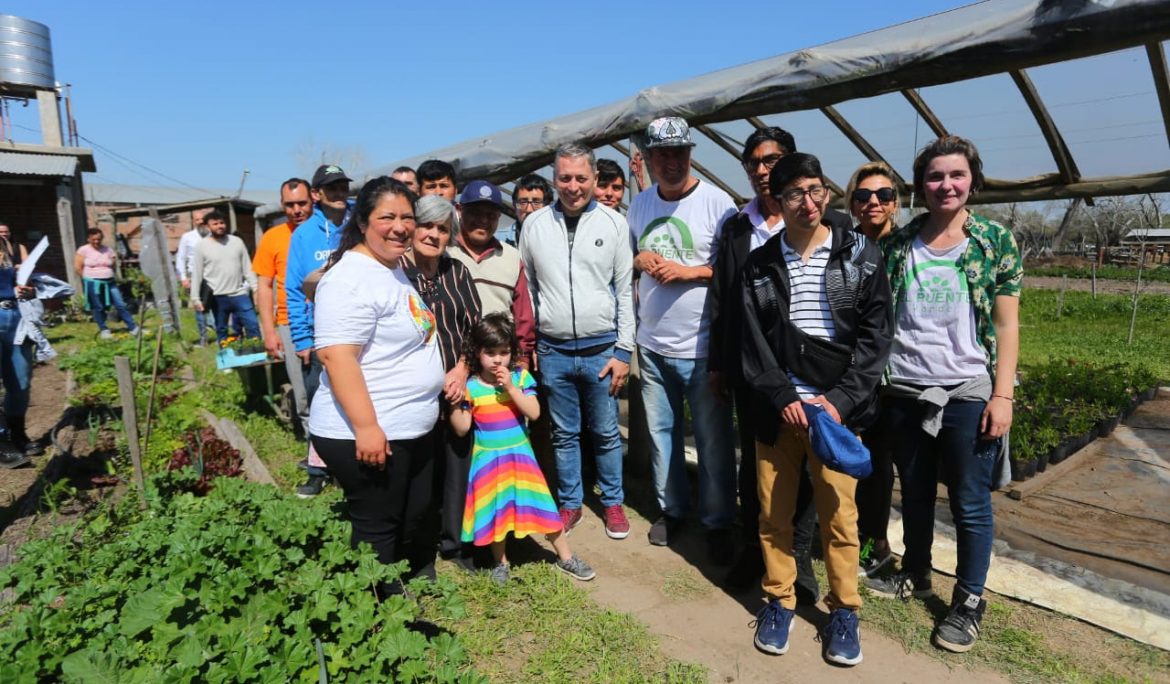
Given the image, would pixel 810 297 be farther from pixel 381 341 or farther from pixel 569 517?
pixel 569 517

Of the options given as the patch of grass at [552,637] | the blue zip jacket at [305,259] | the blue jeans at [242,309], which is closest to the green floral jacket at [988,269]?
the patch of grass at [552,637]

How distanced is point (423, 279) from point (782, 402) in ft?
5.70

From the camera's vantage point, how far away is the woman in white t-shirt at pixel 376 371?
233 cm

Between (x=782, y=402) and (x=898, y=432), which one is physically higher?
(x=782, y=402)

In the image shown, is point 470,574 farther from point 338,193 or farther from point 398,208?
point 338,193

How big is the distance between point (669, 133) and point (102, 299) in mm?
12296

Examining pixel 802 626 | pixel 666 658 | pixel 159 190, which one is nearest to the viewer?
pixel 666 658

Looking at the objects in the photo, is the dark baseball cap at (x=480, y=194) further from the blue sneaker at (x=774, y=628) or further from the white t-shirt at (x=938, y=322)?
the blue sneaker at (x=774, y=628)

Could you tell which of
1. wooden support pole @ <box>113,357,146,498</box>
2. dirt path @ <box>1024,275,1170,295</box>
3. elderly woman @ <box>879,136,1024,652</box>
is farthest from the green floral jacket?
dirt path @ <box>1024,275,1170,295</box>

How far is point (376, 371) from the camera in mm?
2469

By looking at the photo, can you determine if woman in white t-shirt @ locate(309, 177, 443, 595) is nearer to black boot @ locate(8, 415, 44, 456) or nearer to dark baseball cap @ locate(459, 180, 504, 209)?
dark baseball cap @ locate(459, 180, 504, 209)

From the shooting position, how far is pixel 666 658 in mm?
2721

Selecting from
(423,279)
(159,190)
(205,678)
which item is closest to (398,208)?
(423,279)

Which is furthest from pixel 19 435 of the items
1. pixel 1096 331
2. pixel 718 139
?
pixel 1096 331
